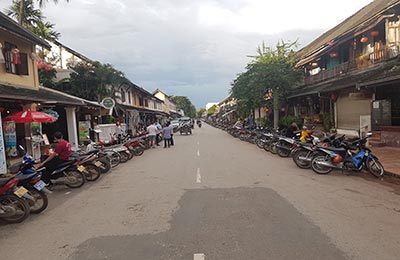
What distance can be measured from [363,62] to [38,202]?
17510 millimetres

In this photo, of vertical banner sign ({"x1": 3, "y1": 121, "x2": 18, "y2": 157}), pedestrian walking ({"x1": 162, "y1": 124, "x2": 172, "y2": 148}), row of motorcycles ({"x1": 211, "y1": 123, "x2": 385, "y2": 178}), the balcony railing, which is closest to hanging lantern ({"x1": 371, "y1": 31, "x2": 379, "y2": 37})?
the balcony railing

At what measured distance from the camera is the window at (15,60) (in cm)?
1262

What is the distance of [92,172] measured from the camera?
31.0 feet

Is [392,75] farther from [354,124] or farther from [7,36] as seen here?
[7,36]

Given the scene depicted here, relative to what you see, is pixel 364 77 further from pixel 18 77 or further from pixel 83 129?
pixel 18 77

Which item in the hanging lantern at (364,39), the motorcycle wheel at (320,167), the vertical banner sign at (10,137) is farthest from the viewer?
the hanging lantern at (364,39)

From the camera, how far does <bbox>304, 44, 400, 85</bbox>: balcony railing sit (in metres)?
15.1

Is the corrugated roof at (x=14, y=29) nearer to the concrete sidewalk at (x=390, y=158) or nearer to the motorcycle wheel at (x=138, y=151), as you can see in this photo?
the motorcycle wheel at (x=138, y=151)

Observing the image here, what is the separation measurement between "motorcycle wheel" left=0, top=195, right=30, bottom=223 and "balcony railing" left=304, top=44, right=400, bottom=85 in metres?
16.1

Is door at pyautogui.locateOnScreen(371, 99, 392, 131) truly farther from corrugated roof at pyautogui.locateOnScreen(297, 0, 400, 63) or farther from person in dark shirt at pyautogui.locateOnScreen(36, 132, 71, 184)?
person in dark shirt at pyautogui.locateOnScreen(36, 132, 71, 184)

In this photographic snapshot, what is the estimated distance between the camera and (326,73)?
21.6 meters

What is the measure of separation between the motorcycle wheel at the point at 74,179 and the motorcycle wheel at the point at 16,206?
244 centimetres

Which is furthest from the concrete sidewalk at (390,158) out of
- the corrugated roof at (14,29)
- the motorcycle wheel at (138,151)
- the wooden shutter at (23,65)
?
the wooden shutter at (23,65)

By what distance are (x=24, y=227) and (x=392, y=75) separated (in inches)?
509
